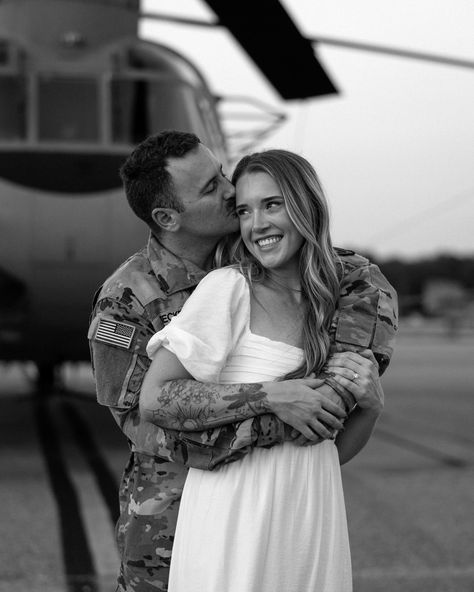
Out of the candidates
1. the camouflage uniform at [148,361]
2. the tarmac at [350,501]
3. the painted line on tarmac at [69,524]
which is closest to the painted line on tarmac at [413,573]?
the tarmac at [350,501]

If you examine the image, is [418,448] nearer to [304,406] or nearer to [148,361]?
[148,361]

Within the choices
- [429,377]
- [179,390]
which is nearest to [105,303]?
[179,390]

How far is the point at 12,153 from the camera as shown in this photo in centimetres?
681

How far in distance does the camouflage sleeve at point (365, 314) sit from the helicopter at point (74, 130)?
438cm

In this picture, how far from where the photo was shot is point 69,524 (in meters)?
5.34

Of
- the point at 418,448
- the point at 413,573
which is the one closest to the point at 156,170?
the point at 413,573

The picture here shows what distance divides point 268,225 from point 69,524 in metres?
3.68

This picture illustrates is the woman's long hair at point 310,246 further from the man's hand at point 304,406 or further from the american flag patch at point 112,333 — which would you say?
the american flag patch at point 112,333

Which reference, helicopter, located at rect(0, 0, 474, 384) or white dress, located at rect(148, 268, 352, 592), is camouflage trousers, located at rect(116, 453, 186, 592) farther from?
helicopter, located at rect(0, 0, 474, 384)

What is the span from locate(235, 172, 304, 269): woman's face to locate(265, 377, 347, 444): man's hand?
0.29m

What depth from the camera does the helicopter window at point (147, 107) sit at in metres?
7.13

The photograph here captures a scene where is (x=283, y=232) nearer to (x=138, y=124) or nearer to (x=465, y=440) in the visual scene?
(x=138, y=124)

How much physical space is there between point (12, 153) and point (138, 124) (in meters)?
0.97

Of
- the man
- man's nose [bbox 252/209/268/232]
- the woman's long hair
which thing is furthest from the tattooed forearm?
man's nose [bbox 252/209/268/232]
